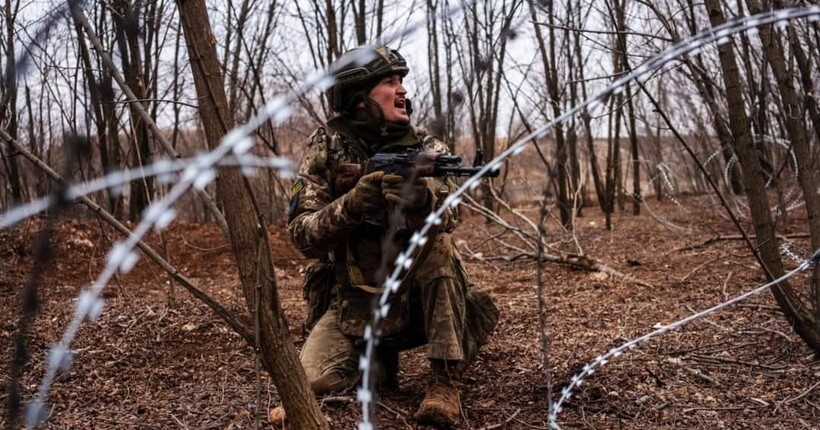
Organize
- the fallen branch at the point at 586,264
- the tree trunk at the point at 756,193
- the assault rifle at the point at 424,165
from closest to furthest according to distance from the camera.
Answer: the assault rifle at the point at 424,165
the tree trunk at the point at 756,193
the fallen branch at the point at 586,264

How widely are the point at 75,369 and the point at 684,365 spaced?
7.52 ft

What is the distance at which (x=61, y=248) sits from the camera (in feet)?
19.3

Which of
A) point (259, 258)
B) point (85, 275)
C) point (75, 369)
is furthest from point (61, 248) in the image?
point (259, 258)

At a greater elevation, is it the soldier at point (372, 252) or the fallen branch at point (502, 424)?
the soldier at point (372, 252)

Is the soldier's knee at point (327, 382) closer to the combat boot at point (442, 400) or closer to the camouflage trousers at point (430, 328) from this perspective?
the camouflage trousers at point (430, 328)

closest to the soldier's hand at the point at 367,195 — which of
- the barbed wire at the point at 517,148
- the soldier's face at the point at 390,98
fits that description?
the soldier's face at the point at 390,98

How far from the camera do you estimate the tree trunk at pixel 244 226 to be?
4.95 ft

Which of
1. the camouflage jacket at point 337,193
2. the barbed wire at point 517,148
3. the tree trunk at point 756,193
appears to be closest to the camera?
the barbed wire at point 517,148

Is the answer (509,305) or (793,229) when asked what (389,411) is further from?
(793,229)

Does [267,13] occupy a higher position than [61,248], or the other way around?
[267,13]

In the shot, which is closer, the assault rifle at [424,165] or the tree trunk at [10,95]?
the tree trunk at [10,95]

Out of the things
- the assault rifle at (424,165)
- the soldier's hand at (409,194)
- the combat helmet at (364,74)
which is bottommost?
the soldier's hand at (409,194)

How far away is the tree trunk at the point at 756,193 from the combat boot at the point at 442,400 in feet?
3.76

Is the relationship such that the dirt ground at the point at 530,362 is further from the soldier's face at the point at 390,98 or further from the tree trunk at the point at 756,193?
the soldier's face at the point at 390,98
